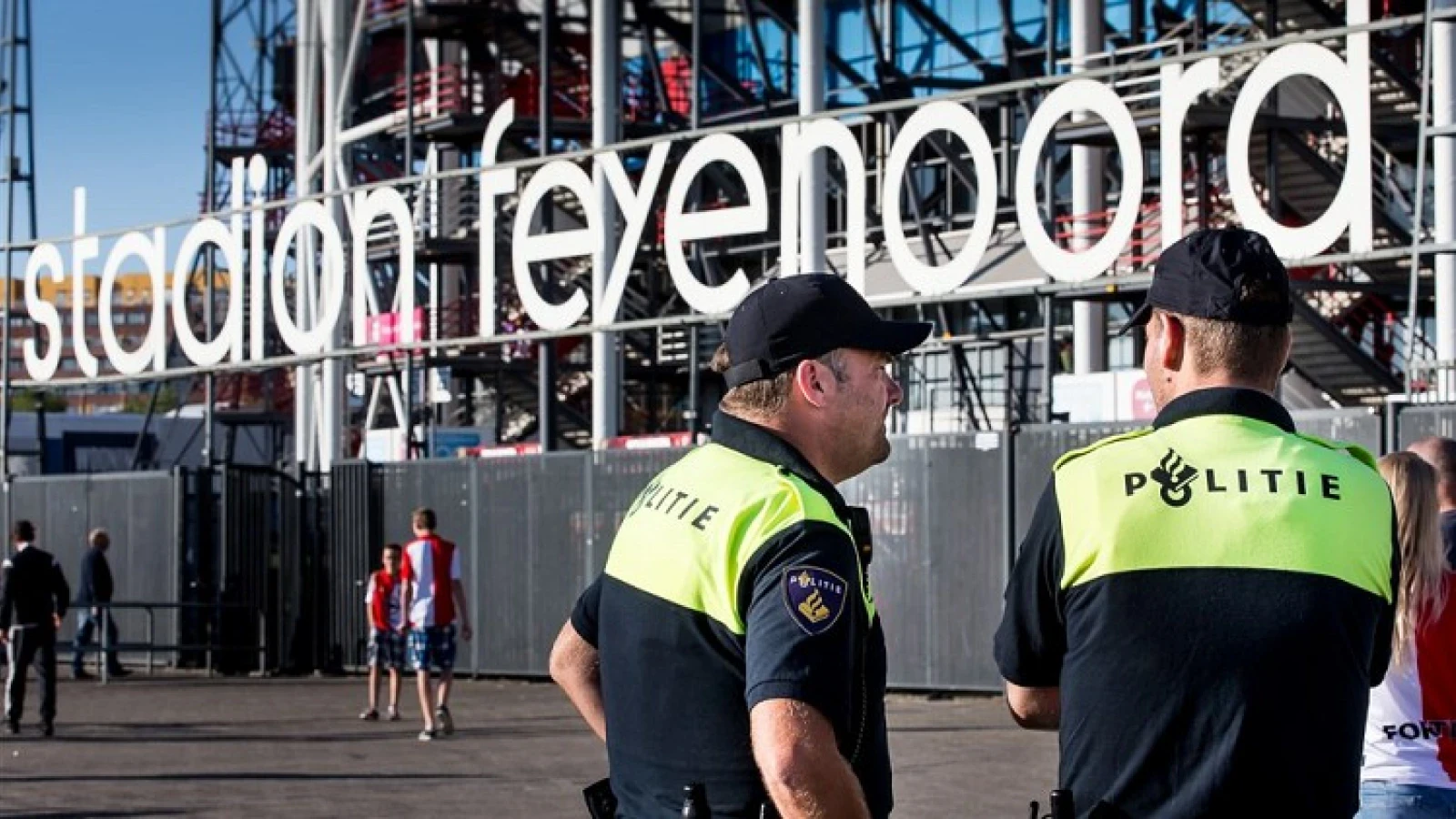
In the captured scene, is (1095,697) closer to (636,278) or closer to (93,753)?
(93,753)

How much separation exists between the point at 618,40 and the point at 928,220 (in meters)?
5.65

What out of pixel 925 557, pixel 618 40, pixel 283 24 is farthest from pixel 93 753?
pixel 283 24

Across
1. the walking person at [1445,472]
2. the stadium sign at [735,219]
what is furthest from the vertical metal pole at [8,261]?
the walking person at [1445,472]

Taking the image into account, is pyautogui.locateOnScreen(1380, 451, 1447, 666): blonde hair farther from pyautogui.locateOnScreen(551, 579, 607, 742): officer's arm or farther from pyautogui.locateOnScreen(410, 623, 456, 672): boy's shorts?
pyautogui.locateOnScreen(410, 623, 456, 672): boy's shorts

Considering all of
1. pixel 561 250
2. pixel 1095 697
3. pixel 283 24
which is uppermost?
pixel 283 24

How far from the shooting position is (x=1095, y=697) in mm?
3969

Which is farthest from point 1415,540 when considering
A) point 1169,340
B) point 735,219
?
point 735,219

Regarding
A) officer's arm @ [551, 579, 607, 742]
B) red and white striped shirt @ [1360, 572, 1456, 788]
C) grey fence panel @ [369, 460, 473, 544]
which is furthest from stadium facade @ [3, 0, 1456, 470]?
officer's arm @ [551, 579, 607, 742]

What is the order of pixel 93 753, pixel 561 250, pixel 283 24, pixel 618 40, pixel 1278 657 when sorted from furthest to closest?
pixel 283 24
pixel 618 40
pixel 561 250
pixel 93 753
pixel 1278 657

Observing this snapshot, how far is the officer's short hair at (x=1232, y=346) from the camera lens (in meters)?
4.09

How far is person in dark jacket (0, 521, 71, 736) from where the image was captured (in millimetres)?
19750

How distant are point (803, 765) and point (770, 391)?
2.46ft

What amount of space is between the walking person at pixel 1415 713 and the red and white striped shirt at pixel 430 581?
14.1 meters

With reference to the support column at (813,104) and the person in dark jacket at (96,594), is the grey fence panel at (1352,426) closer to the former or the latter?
the support column at (813,104)
